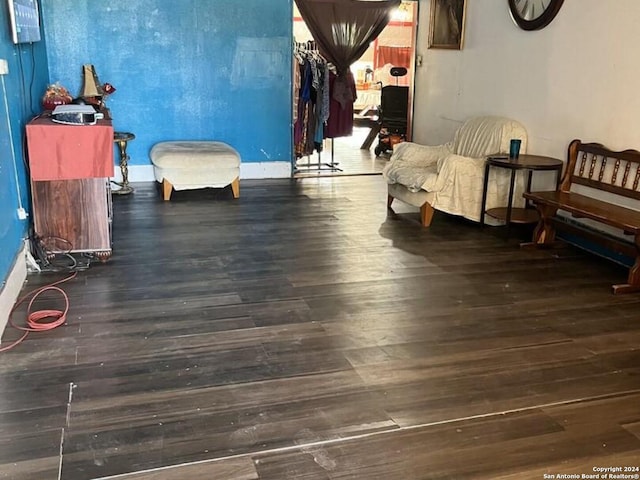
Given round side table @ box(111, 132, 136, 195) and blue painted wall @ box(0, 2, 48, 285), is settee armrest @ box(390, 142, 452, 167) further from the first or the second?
blue painted wall @ box(0, 2, 48, 285)

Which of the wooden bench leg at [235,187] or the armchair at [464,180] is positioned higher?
the armchair at [464,180]

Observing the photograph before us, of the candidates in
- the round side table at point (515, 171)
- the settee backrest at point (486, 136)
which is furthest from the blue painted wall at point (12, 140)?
the settee backrest at point (486, 136)

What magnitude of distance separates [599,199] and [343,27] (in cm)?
350

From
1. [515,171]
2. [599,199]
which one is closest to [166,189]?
[515,171]

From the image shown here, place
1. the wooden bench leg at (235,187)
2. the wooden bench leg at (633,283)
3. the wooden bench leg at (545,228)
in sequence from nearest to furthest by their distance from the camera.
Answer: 1. the wooden bench leg at (633,283)
2. the wooden bench leg at (545,228)
3. the wooden bench leg at (235,187)

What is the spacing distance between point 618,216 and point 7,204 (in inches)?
138

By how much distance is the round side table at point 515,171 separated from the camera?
4418mm

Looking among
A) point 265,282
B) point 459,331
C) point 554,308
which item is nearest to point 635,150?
point 554,308

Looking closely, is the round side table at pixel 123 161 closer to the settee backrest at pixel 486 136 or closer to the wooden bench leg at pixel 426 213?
the wooden bench leg at pixel 426 213

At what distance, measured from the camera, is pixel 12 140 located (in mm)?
3521

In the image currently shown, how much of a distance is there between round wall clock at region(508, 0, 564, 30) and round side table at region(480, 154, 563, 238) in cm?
104

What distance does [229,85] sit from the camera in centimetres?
648

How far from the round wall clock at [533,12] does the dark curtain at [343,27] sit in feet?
6.19

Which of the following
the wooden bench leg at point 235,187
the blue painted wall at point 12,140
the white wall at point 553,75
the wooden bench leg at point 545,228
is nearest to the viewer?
the blue painted wall at point 12,140
